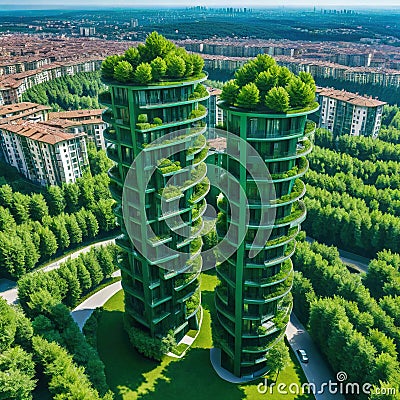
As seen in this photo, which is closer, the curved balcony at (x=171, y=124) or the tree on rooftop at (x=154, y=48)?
the curved balcony at (x=171, y=124)

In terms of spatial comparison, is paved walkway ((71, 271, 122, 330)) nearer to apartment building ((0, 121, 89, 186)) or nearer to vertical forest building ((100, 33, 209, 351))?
vertical forest building ((100, 33, 209, 351))

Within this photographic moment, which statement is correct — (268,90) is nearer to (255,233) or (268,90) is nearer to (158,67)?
(158,67)

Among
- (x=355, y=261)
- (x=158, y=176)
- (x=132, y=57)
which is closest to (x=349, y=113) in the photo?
(x=355, y=261)

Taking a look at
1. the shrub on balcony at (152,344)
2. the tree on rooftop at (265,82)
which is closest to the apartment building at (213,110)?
the shrub on balcony at (152,344)

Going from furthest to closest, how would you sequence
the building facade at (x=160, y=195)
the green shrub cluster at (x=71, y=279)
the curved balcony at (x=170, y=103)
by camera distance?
the green shrub cluster at (x=71, y=279) → the building facade at (x=160, y=195) → the curved balcony at (x=170, y=103)

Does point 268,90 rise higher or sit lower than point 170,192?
higher

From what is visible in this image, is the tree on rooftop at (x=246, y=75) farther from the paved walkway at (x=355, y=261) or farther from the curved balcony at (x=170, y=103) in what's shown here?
the paved walkway at (x=355, y=261)

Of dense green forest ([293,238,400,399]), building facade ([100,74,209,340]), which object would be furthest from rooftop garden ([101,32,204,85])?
dense green forest ([293,238,400,399])

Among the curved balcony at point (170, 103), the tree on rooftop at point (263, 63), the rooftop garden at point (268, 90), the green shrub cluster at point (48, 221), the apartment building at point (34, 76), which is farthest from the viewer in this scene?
the apartment building at point (34, 76)
